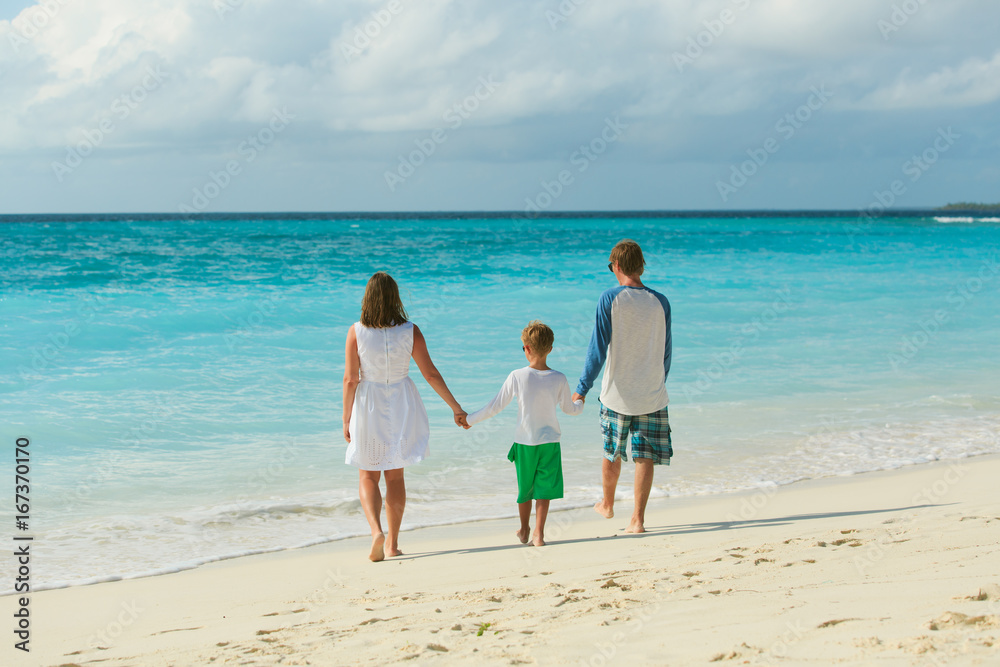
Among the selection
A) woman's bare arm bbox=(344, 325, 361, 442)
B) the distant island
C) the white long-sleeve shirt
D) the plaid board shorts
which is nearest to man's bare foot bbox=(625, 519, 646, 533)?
the plaid board shorts

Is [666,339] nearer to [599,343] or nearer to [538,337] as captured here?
[599,343]

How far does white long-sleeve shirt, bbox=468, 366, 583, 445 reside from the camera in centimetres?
404

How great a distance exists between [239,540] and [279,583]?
94 cm

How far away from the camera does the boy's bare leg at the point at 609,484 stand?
177 inches

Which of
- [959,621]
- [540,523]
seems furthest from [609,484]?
[959,621]

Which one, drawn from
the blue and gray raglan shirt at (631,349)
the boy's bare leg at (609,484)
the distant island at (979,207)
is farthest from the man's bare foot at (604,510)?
the distant island at (979,207)

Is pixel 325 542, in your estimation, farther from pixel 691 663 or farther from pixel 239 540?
pixel 691 663

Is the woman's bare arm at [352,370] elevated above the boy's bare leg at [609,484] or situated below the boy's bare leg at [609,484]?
above

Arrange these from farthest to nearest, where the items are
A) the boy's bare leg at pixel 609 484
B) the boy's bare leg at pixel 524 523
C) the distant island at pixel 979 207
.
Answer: the distant island at pixel 979 207
the boy's bare leg at pixel 609 484
the boy's bare leg at pixel 524 523

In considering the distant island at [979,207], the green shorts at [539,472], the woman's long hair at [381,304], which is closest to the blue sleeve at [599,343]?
the green shorts at [539,472]

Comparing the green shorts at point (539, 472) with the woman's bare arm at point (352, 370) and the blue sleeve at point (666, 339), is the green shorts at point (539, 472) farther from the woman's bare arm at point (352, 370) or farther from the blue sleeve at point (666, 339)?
the woman's bare arm at point (352, 370)

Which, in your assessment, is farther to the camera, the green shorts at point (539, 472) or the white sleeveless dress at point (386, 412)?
the green shorts at point (539, 472)

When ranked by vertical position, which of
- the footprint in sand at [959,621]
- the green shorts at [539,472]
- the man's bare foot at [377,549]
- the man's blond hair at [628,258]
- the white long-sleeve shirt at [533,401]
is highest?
the man's blond hair at [628,258]

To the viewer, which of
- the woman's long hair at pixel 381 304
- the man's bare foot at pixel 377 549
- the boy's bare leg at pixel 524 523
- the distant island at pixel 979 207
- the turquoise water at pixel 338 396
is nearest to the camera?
the woman's long hair at pixel 381 304
